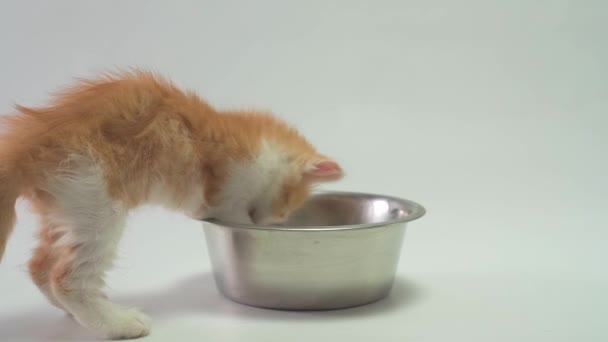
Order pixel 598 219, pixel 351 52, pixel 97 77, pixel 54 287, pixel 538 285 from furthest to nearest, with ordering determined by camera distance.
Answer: pixel 351 52, pixel 598 219, pixel 538 285, pixel 97 77, pixel 54 287

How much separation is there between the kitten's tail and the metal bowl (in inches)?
25.9

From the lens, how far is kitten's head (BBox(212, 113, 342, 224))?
95.9 inches

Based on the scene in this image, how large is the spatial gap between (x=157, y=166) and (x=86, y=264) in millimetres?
382

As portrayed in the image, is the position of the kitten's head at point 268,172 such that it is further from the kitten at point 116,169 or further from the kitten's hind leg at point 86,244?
the kitten's hind leg at point 86,244

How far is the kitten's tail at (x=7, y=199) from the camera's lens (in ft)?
6.58

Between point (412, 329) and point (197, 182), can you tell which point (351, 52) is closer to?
point (197, 182)

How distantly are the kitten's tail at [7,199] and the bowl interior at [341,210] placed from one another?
1161mm

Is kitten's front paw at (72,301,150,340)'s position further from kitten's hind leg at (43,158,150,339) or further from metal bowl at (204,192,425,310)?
metal bowl at (204,192,425,310)

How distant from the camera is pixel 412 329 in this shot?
2.12m

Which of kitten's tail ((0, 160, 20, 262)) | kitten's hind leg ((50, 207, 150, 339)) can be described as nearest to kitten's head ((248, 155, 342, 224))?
kitten's hind leg ((50, 207, 150, 339))

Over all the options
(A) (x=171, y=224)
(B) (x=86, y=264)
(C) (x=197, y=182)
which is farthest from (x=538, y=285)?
(A) (x=171, y=224)

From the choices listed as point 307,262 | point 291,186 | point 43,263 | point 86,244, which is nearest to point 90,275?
point 86,244

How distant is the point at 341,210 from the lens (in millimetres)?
3033

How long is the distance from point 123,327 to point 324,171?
0.90 m
